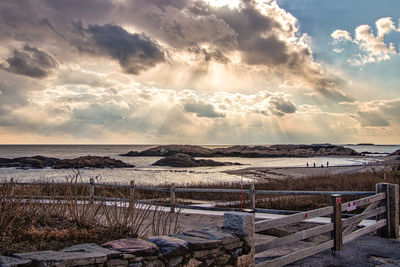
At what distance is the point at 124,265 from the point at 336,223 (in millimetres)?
4546

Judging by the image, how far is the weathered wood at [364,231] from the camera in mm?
7085

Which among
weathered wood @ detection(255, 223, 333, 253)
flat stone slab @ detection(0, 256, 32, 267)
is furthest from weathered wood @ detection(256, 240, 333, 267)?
flat stone slab @ detection(0, 256, 32, 267)

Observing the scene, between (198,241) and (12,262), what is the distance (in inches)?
76.0

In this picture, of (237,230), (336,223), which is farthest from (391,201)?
(237,230)

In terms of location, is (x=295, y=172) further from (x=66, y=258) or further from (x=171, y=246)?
(x=66, y=258)

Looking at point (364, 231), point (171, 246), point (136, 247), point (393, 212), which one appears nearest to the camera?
point (136, 247)

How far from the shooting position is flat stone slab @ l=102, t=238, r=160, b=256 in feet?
11.9

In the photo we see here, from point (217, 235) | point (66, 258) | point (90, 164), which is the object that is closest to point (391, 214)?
point (217, 235)

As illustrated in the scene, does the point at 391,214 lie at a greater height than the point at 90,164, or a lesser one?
greater

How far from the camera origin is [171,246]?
3.87m

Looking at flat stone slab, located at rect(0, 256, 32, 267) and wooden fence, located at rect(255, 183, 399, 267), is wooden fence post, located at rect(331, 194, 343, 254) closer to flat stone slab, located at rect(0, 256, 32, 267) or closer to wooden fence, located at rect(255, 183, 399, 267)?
wooden fence, located at rect(255, 183, 399, 267)

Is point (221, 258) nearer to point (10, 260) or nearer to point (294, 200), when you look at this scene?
point (10, 260)

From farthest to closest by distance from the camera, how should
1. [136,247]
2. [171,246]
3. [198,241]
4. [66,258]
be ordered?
[198,241]
[171,246]
[136,247]
[66,258]

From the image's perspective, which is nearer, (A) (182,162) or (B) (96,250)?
(B) (96,250)
